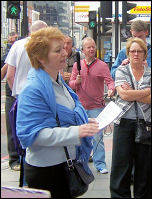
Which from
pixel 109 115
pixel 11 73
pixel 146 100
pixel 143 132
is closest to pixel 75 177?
pixel 109 115

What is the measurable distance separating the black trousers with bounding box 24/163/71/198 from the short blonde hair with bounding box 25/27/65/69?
2.17 feet

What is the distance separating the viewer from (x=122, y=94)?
11.6 ft

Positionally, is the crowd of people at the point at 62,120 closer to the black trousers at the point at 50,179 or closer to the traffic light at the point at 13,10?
the black trousers at the point at 50,179

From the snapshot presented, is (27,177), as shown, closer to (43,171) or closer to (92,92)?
(43,171)

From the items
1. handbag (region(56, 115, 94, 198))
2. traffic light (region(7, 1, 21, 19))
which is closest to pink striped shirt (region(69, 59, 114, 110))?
handbag (region(56, 115, 94, 198))

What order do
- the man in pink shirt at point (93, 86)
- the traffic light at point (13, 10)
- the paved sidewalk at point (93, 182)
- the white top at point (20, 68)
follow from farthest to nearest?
the traffic light at point (13, 10) → the man in pink shirt at point (93, 86) → the white top at point (20, 68) → the paved sidewalk at point (93, 182)

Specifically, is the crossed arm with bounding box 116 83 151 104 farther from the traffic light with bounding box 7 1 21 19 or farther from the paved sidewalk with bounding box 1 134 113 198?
the traffic light with bounding box 7 1 21 19

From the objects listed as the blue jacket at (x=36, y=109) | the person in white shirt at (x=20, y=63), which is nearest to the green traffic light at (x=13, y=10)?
the person in white shirt at (x=20, y=63)

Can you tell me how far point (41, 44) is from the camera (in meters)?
2.55

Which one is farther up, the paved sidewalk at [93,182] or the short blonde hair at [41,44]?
the short blonde hair at [41,44]

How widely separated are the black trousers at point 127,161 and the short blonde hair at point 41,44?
128cm

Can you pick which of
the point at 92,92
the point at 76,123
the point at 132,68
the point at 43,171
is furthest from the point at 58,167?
the point at 92,92

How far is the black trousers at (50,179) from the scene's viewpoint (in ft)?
8.51

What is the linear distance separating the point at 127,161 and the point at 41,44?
1.49 meters
